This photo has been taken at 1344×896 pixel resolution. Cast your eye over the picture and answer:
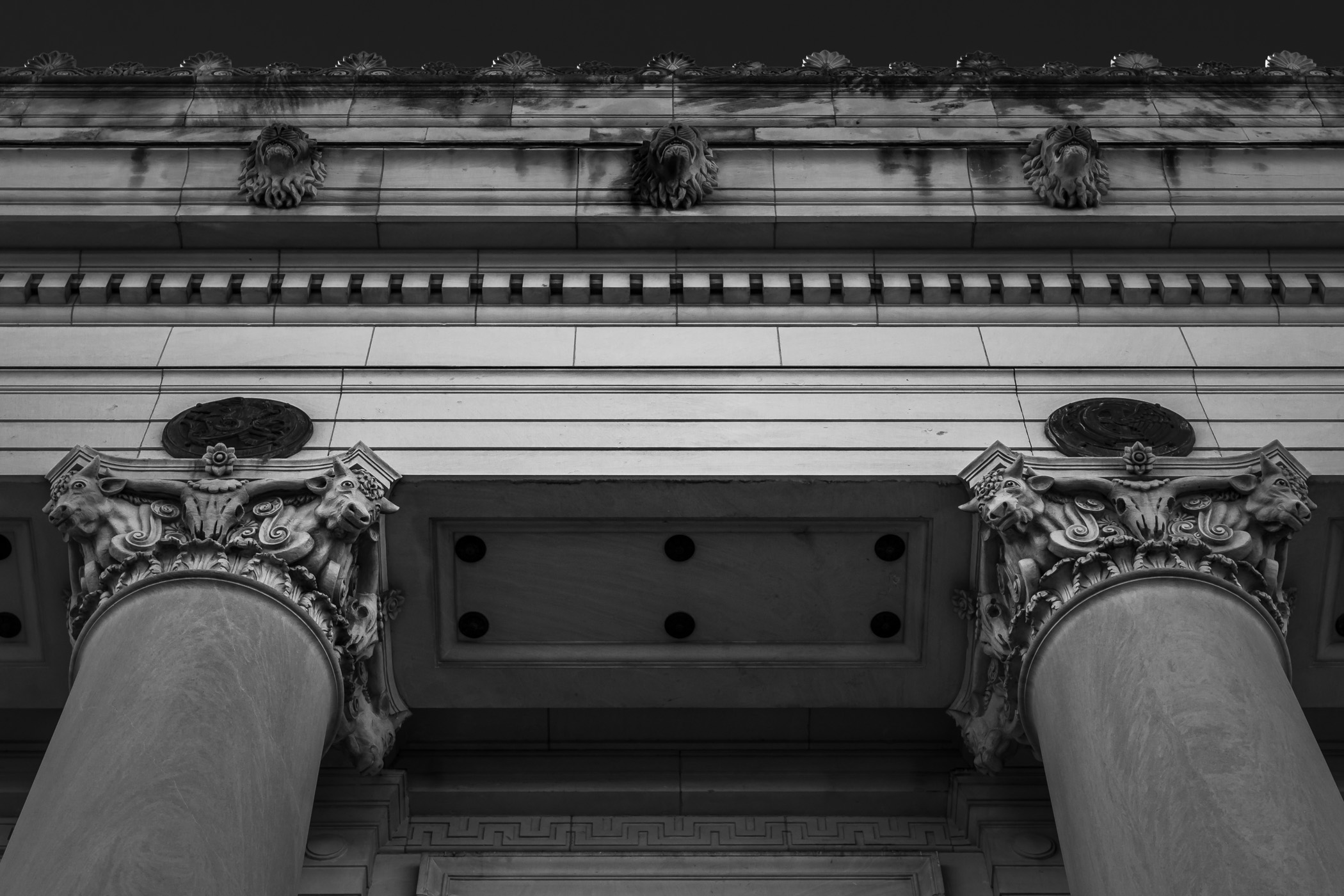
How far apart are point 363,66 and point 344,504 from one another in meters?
8.48

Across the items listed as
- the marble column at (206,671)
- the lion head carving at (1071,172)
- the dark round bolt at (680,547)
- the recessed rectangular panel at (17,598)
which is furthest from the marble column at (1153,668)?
the recessed rectangular panel at (17,598)

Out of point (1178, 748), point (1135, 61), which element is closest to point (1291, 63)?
point (1135, 61)

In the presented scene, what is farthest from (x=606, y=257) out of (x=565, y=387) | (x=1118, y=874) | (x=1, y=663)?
(x=1118, y=874)

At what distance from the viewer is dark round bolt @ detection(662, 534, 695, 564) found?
546 inches

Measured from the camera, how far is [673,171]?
1602 cm

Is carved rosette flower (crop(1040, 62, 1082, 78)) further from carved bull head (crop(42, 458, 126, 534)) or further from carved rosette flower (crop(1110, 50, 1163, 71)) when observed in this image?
carved bull head (crop(42, 458, 126, 534))

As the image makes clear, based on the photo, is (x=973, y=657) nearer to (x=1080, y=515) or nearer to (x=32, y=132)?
(x=1080, y=515)

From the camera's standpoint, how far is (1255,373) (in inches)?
581

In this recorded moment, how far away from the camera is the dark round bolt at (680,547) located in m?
13.9

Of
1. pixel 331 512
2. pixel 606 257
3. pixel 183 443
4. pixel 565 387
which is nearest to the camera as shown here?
pixel 331 512

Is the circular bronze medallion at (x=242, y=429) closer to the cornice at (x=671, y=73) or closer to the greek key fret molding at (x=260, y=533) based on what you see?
the greek key fret molding at (x=260, y=533)

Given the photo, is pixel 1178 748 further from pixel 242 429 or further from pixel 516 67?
pixel 516 67

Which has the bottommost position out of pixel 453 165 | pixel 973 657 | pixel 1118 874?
pixel 1118 874

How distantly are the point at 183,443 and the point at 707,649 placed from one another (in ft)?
16.1
